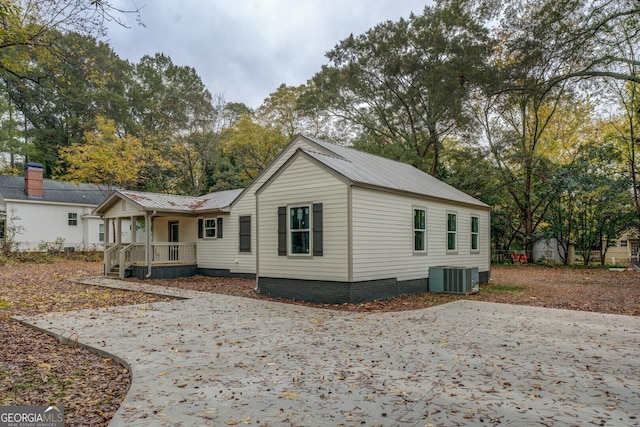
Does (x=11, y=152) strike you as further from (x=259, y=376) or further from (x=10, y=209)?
(x=259, y=376)

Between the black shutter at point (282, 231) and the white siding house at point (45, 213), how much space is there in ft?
59.9

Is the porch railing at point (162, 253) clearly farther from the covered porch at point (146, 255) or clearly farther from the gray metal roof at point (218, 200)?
the gray metal roof at point (218, 200)

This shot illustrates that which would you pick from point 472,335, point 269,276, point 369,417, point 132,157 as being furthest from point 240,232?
point 132,157

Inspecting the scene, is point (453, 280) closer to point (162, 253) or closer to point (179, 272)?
point (179, 272)

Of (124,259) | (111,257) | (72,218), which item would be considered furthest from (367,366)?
(72,218)

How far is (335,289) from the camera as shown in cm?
1031

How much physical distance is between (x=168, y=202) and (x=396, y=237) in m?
10.8

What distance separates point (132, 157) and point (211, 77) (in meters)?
17.1

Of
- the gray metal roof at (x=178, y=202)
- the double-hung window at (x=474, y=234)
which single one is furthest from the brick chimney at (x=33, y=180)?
the double-hung window at (x=474, y=234)

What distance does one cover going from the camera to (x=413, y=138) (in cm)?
2858

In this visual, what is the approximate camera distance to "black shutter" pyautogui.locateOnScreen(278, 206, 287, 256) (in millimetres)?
11445

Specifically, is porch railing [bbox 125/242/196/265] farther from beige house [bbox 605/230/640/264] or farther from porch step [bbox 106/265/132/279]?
beige house [bbox 605/230/640/264]

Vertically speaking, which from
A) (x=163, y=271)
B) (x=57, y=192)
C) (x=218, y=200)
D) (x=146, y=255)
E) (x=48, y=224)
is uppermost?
(x=57, y=192)

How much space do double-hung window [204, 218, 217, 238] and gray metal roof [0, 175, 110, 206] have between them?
1398 cm
